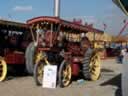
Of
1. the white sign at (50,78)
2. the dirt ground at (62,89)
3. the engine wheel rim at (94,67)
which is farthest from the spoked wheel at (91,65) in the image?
the white sign at (50,78)

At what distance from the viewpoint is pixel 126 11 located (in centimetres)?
800

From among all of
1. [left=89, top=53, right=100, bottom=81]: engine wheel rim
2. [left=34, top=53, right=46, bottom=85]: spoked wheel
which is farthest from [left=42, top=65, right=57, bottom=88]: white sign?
[left=89, top=53, right=100, bottom=81]: engine wheel rim

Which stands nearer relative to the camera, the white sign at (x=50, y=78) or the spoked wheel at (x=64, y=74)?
the white sign at (x=50, y=78)

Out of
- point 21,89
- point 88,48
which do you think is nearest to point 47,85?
point 21,89

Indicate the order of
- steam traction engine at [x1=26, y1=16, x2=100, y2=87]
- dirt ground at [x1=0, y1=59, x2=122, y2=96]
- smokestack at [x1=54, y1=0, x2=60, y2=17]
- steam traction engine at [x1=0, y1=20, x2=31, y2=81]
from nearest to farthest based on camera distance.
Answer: dirt ground at [x1=0, y1=59, x2=122, y2=96] → steam traction engine at [x1=26, y1=16, x2=100, y2=87] → steam traction engine at [x1=0, y1=20, x2=31, y2=81] → smokestack at [x1=54, y1=0, x2=60, y2=17]

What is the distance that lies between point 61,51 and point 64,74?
99cm

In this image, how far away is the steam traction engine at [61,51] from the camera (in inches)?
549

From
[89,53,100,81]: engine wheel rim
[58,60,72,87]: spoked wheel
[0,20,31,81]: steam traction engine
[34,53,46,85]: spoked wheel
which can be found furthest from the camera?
[89,53,100,81]: engine wheel rim

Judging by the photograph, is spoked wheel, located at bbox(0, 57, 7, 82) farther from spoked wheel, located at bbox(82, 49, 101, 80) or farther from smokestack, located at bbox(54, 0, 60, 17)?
smokestack, located at bbox(54, 0, 60, 17)

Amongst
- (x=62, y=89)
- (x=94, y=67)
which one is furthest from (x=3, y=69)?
(x=94, y=67)

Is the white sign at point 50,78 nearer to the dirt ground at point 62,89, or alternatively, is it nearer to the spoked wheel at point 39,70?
the dirt ground at point 62,89

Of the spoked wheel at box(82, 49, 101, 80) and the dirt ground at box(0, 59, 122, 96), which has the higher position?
the spoked wheel at box(82, 49, 101, 80)

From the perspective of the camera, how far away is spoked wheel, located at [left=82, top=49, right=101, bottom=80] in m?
15.2

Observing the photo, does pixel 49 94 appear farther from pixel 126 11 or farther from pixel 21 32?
pixel 21 32
